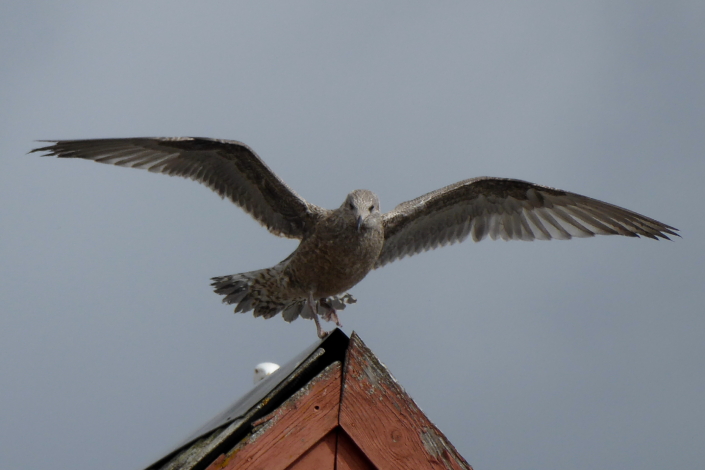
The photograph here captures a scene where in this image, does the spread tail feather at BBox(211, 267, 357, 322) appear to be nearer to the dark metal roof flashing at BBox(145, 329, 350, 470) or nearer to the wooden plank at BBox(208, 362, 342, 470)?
the dark metal roof flashing at BBox(145, 329, 350, 470)

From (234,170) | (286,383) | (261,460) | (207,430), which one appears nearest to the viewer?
(261,460)

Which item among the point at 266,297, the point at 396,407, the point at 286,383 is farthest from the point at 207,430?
the point at 266,297

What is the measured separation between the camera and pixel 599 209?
293 inches

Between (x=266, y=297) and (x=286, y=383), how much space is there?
4.47m

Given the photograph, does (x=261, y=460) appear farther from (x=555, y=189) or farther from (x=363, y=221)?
(x=555, y=189)

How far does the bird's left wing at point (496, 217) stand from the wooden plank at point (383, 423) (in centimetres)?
424

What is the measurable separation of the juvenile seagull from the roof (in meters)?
3.37

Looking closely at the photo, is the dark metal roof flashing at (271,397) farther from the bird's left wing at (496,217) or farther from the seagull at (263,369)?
the bird's left wing at (496,217)

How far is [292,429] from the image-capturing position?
3.05 m

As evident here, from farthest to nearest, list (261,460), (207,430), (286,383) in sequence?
(207,430)
(286,383)
(261,460)

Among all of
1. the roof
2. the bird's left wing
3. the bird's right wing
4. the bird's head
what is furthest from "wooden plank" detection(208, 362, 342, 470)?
the bird's left wing

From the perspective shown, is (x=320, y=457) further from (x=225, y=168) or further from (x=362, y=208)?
(x=225, y=168)

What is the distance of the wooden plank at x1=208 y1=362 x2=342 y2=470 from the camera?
298 cm

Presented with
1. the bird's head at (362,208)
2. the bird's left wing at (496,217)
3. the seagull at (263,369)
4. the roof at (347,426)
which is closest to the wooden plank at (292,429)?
the roof at (347,426)
